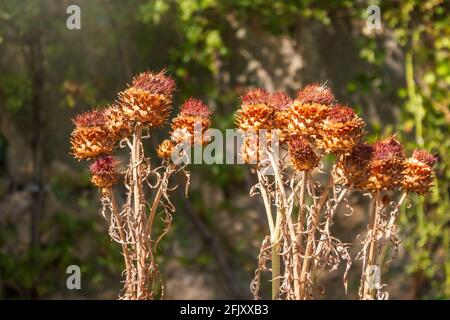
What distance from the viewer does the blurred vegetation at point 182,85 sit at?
4.13 m

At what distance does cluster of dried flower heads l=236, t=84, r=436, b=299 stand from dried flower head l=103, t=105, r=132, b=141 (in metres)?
0.26

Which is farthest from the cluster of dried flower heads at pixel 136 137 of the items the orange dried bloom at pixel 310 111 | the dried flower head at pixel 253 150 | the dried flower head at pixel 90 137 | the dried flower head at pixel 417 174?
the dried flower head at pixel 417 174

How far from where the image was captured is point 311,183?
1762 mm

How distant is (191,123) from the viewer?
1.75 metres

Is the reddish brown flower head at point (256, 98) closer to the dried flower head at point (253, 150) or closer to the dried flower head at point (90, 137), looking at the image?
the dried flower head at point (253, 150)

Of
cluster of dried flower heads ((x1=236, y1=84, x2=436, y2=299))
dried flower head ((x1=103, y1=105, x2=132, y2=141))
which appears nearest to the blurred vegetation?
dried flower head ((x1=103, y1=105, x2=132, y2=141))

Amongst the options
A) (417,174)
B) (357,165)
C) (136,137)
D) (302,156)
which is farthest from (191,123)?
(417,174)

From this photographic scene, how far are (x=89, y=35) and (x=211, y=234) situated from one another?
52.4 inches

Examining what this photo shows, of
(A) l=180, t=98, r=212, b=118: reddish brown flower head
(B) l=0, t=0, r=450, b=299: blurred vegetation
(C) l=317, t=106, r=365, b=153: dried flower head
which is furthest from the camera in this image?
(B) l=0, t=0, r=450, b=299: blurred vegetation

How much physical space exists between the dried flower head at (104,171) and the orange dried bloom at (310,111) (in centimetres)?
42

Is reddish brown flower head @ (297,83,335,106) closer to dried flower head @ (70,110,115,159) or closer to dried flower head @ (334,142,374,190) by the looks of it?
→ dried flower head @ (334,142,374,190)

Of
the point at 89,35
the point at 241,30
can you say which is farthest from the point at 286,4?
the point at 89,35

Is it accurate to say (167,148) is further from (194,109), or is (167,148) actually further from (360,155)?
(360,155)

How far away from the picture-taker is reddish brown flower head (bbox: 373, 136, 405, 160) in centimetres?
171
